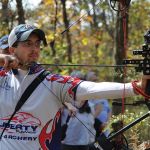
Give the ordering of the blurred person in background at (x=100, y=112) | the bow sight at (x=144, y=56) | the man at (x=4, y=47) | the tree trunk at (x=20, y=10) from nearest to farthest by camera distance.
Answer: the bow sight at (x=144, y=56) → the man at (x=4, y=47) → the blurred person in background at (x=100, y=112) → the tree trunk at (x=20, y=10)

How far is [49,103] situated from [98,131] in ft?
11.5

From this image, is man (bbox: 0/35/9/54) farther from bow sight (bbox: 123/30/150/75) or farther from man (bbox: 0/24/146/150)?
bow sight (bbox: 123/30/150/75)

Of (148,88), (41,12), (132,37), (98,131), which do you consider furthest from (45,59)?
(148,88)

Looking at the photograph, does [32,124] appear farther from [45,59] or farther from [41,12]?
[41,12]

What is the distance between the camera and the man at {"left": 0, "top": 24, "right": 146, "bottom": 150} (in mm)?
3248

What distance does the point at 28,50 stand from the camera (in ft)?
10.9

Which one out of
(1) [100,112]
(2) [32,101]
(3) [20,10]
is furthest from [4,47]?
(3) [20,10]

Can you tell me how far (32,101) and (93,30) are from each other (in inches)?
773

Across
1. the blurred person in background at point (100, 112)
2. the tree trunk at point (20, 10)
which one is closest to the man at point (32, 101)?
the blurred person in background at point (100, 112)

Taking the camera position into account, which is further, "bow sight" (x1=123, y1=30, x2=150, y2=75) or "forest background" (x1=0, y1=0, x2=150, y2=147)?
"forest background" (x1=0, y1=0, x2=150, y2=147)

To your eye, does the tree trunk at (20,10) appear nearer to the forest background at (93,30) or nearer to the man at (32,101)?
the forest background at (93,30)

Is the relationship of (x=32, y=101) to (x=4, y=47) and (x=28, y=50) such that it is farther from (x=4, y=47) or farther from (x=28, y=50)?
(x=4, y=47)

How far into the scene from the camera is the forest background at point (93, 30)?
17.5 ft

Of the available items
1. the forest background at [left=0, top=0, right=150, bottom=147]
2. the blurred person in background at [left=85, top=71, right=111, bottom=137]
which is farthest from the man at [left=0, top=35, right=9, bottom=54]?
the blurred person in background at [left=85, top=71, right=111, bottom=137]
